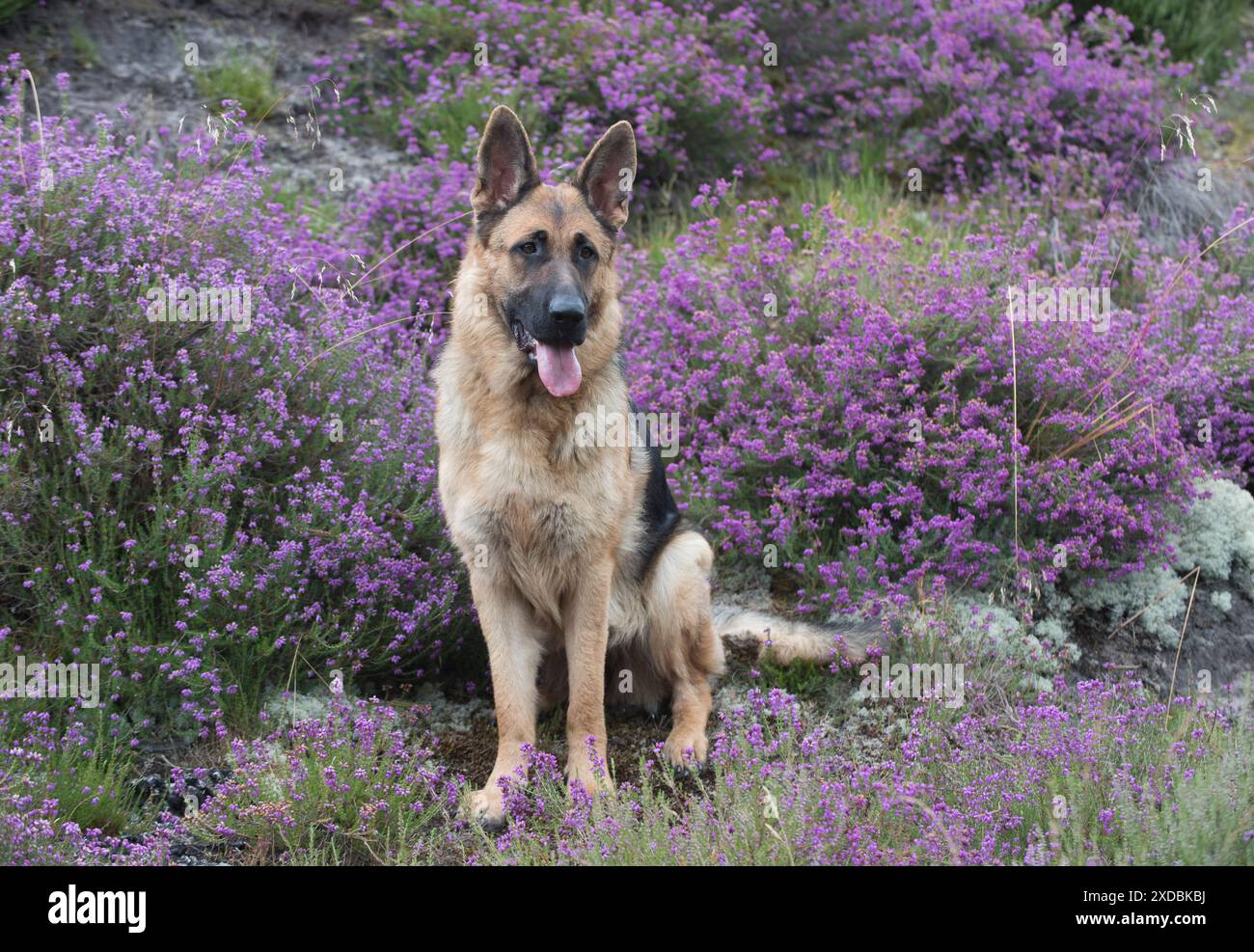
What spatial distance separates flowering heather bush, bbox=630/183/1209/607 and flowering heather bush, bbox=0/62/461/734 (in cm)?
153

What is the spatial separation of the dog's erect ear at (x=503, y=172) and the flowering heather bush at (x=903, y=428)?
1.65 meters

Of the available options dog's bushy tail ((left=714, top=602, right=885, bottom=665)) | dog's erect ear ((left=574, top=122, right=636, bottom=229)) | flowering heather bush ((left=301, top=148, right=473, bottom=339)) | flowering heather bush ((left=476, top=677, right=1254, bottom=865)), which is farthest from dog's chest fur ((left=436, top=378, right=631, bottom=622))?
flowering heather bush ((left=301, top=148, right=473, bottom=339))

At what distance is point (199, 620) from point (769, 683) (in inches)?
94.8

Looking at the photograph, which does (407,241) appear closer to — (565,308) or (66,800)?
(565,308)

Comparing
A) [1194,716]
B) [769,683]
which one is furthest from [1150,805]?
[769,683]

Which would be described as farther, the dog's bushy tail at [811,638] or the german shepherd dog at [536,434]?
the dog's bushy tail at [811,638]

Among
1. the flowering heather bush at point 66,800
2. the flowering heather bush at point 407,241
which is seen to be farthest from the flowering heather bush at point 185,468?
the flowering heather bush at point 407,241

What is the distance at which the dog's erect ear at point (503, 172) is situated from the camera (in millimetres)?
4668

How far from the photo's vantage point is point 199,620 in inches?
181

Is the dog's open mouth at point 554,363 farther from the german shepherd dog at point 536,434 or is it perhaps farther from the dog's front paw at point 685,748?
the dog's front paw at point 685,748

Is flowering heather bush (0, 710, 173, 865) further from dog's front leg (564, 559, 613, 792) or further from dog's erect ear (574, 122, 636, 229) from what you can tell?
dog's erect ear (574, 122, 636, 229)

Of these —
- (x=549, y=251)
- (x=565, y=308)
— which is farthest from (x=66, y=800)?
(x=549, y=251)

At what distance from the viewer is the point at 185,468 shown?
484 cm
